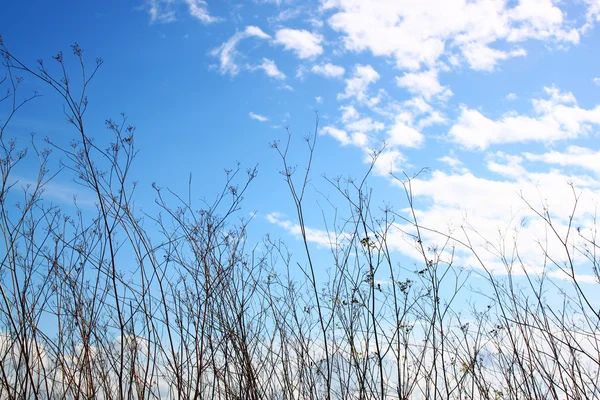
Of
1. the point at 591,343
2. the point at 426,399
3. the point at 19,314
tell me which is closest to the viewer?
the point at 19,314

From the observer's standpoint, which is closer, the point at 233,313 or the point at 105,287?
the point at 233,313

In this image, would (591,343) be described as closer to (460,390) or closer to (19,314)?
(460,390)

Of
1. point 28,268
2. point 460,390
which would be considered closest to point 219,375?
point 28,268

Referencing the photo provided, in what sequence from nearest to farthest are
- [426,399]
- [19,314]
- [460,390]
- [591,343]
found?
[19,314], [591,343], [426,399], [460,390]

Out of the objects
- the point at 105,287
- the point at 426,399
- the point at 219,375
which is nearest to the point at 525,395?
the point at 426,399

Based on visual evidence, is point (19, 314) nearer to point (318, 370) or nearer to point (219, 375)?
point (219, 375)

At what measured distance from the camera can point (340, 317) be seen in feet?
11.6

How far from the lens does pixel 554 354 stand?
325 cm

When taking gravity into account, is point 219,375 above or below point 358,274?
below

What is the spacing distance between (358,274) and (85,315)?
6.12 ft

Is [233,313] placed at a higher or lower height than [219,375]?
higher

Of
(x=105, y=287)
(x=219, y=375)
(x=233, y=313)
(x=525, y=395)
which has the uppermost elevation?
(x=105, y=287)

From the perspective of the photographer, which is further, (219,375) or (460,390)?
(460,390)

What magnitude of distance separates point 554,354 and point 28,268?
3.46m
